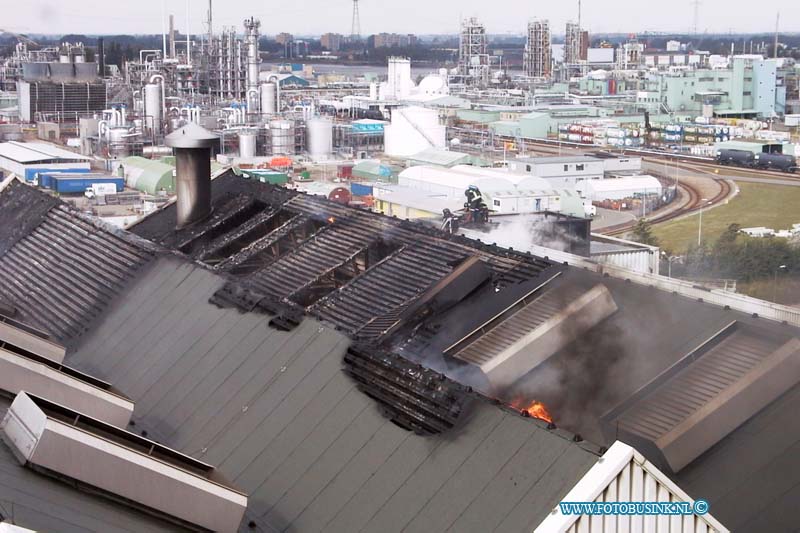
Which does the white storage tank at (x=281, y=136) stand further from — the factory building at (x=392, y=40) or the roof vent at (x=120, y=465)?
the factory building at (x=392, y=40)

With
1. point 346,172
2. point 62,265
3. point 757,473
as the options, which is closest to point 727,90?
point 346,172

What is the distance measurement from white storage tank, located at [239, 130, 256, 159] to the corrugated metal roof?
38956 mm

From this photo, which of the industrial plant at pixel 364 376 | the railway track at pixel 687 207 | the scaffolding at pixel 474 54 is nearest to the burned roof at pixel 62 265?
the industrial plant at pixel 364 376

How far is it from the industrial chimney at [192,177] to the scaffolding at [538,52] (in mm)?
90244

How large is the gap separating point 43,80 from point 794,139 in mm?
44176

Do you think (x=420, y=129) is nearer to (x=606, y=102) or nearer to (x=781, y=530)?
(x=606, y=102)

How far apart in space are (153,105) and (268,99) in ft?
22.6

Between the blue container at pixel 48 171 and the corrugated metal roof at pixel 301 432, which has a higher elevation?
the corrugated metal roof at pixel 301 432

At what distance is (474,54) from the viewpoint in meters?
93.0

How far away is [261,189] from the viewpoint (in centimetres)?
1466

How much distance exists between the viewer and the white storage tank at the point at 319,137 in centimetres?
5159

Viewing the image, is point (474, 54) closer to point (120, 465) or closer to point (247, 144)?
point (247, 144)

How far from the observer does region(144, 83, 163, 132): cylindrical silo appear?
5238cm

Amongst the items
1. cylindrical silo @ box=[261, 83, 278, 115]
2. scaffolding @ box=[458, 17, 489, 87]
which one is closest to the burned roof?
cylindrical silo @ box=[261, 83, 278, 115]
